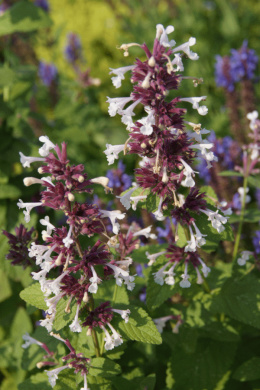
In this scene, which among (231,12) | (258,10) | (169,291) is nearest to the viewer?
(169,291)

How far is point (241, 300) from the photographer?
2615 mm

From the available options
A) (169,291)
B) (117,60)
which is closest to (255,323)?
(169,291)

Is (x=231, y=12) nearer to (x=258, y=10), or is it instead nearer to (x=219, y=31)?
(x=219, y=31)

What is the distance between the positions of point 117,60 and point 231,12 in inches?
95.4

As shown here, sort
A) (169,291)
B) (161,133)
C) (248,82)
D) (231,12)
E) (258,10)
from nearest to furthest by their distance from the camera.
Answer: (161,133), (169,291), (248,82), (231,12), (258,10)

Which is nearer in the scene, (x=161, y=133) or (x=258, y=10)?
(x=161, y=133)

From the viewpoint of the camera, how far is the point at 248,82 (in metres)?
5.15

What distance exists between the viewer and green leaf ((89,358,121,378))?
83.4 inches

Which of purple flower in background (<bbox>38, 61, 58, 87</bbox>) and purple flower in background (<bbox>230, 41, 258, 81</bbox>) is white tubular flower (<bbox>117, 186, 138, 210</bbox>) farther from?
purple flower in background (<bbox>38, 61, 58, 87</bbox>)

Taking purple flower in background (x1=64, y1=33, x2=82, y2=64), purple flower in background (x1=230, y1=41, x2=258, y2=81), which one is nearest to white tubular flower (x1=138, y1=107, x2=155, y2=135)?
purple flower in background (x1=230, y1=41, x2=258, y2=81)

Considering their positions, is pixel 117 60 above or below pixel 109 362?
above

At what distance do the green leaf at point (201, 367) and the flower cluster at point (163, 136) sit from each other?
99 cm

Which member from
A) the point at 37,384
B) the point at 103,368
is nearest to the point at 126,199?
the point at 103,368

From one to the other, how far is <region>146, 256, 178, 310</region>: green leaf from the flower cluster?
0.21m
